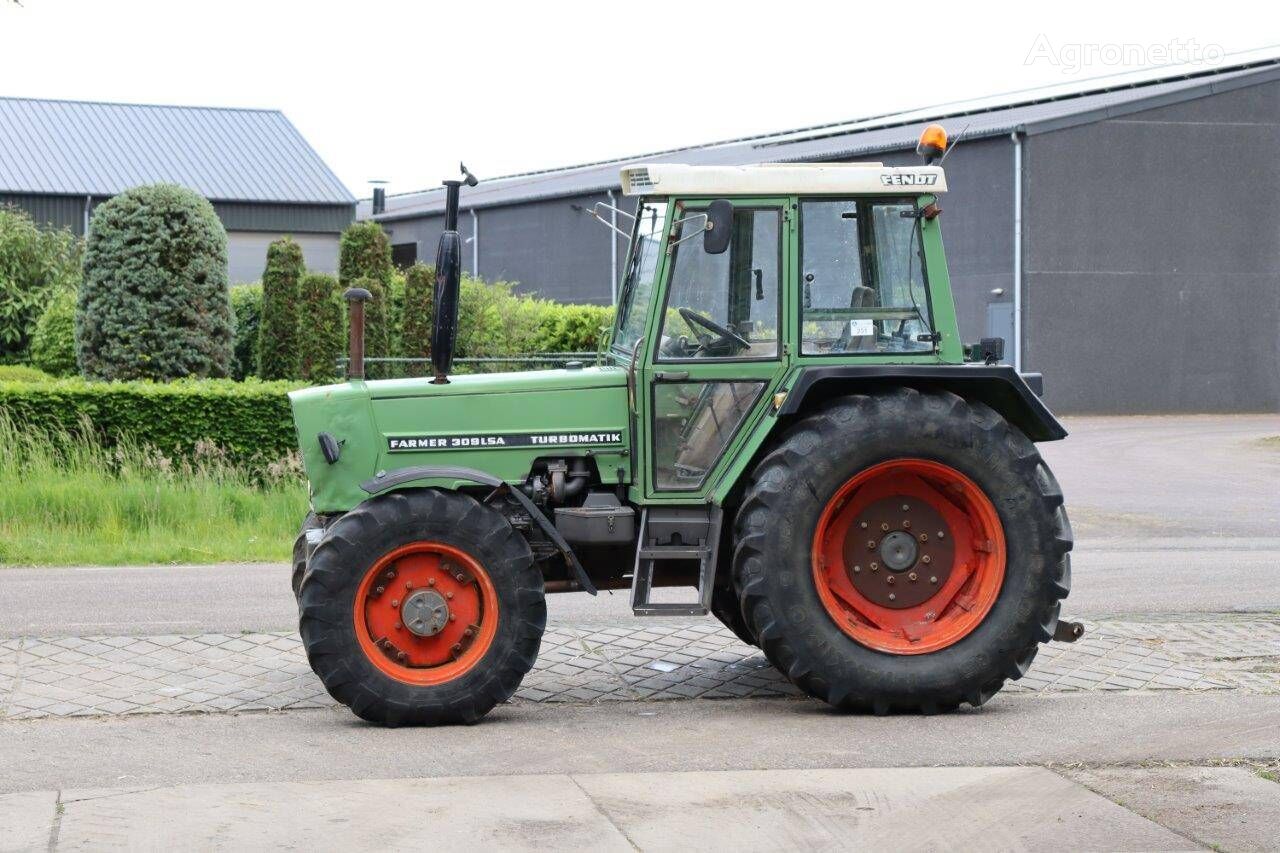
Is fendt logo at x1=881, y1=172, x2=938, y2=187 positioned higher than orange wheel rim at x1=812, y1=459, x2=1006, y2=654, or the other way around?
fendt logo at x1=881, y1=172, x2=938, y2=187

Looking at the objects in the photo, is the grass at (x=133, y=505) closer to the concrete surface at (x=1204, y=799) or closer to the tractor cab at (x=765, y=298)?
the tractor cab at (x=765, y=298)

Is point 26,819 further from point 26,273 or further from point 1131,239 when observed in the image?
point 1131,239

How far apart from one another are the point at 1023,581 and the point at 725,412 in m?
1.58

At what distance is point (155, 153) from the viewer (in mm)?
43000

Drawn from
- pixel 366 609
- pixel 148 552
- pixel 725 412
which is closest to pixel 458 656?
pixel 366 609

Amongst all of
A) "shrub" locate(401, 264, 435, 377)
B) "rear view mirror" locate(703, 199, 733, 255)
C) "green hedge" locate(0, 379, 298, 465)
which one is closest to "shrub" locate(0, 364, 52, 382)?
"shrub" locate(401, 264, 435, 377)

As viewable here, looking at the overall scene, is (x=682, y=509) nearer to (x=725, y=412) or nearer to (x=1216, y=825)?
(x=725, y=412)

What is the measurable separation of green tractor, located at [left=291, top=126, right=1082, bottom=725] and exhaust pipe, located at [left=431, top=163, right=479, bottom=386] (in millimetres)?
19

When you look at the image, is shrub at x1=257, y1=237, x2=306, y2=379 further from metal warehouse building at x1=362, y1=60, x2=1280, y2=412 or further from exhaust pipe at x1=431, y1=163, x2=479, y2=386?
exhaust pipe at x1=431, y1=163, x2=479, y2=386

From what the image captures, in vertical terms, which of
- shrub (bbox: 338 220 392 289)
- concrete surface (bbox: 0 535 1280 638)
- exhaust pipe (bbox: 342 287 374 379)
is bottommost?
concrete surface (bbox: 0 535 1280 638)

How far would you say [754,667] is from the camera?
843 centimetres

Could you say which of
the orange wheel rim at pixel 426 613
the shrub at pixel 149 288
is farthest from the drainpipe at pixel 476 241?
the orange wheel rim at pixel 426 613

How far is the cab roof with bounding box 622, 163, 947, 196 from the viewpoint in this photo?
7.42m

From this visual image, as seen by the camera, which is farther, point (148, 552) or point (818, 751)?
point (148, 552)
